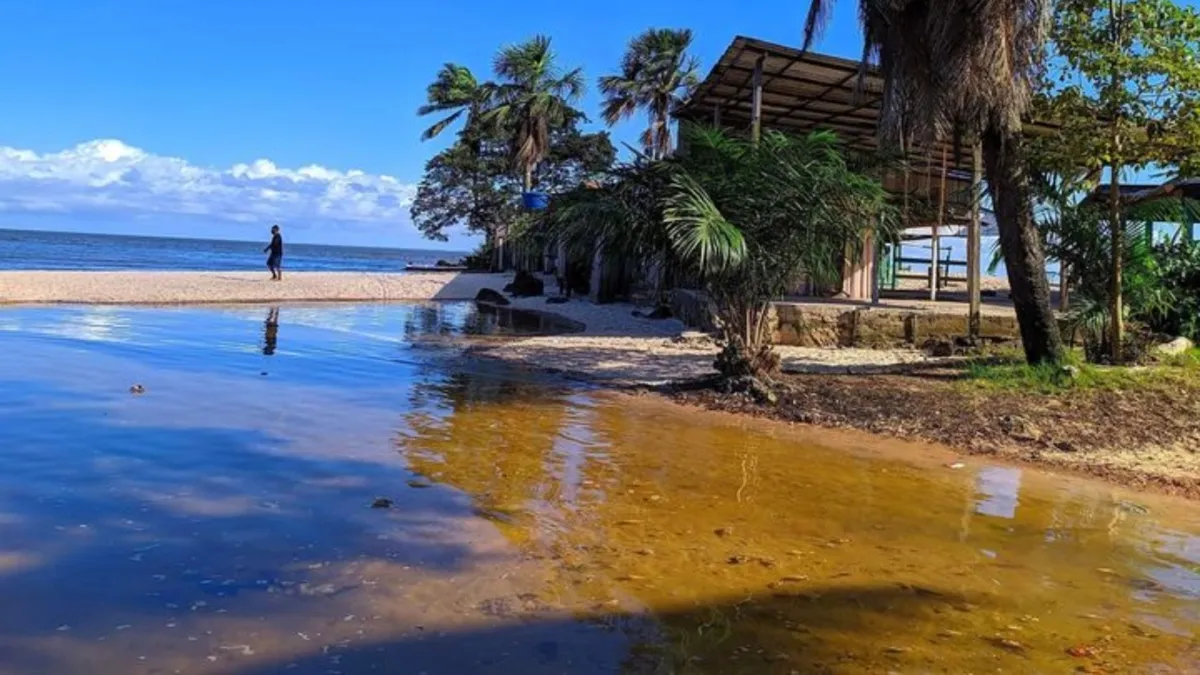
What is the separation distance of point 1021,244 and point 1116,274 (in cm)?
123

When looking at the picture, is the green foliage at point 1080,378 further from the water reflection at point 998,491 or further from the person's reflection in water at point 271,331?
the person's reflection in water at point 271,331

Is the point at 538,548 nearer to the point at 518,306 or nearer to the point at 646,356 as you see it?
the point at 646,356

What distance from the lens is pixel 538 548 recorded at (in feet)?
16.3

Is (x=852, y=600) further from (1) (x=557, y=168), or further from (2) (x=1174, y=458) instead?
(1) (x=557, y=168)

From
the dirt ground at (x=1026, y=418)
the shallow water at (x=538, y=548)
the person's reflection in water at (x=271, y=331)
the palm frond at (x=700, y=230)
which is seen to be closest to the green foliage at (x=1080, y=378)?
the dirt ground at (x=1026, y=418)

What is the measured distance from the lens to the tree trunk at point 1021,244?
1074 centimetres

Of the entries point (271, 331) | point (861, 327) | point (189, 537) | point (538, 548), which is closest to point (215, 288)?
point (271, 331)

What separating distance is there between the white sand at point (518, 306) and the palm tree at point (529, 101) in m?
6.17

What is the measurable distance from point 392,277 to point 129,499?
2467 centimetres

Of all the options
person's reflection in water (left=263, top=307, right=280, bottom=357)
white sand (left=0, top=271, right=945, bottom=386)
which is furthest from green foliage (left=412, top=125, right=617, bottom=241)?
person's reflection in water (left=263, top=307, right=280, bottom=357)

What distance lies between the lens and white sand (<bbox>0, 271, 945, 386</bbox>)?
12.7m

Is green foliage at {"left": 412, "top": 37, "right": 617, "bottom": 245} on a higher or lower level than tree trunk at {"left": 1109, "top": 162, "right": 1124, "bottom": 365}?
higher

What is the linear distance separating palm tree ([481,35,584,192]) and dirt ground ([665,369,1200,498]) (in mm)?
27489

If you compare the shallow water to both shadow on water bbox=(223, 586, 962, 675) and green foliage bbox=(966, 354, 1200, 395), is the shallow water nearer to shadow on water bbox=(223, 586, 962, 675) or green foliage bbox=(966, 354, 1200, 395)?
shadow on water bbox=(223, 586, 962, 675)
